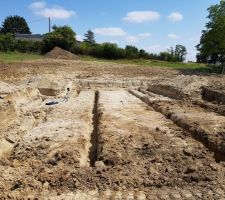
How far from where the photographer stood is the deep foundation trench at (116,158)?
5.00 meters

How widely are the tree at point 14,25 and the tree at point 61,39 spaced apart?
35273mm

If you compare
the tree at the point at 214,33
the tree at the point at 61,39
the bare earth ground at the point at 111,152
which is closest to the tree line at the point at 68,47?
the tree at the point at 61,39

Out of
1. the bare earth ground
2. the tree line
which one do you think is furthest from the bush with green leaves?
the bare earth ground

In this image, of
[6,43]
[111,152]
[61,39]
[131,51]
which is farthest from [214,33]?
[111,152]

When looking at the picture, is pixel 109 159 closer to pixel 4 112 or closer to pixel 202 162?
pixel 202 162

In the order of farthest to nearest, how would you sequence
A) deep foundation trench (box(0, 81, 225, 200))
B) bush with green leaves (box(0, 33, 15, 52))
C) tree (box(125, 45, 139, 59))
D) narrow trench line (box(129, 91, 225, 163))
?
tree (box(125, 45, 139, 59))
bush with green leaves (box(0, 33, 15, 52))
narrow trench line (box(129, 91, 225, 163))
deep foundation trench (box(0, 81, 225, 200))

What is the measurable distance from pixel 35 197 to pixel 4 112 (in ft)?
18.1

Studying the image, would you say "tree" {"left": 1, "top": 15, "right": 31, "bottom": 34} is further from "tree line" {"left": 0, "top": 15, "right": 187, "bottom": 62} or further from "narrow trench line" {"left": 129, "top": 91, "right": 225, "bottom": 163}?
"narrow trench line" {"left": 129, "top": 91, "right": 225, "bottom": 163}

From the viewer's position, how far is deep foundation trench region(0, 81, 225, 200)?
5004 mm

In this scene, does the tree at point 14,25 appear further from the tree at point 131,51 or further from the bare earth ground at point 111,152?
the bare earth ground at point 111,152

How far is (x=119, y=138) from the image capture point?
7508 mm

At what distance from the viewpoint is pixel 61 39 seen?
44875 millimetres

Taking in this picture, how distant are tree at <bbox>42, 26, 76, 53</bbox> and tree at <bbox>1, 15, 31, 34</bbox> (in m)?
35.3

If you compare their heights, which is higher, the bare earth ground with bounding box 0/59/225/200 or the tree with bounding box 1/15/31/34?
the tree with bounding box 1/15/31/34
